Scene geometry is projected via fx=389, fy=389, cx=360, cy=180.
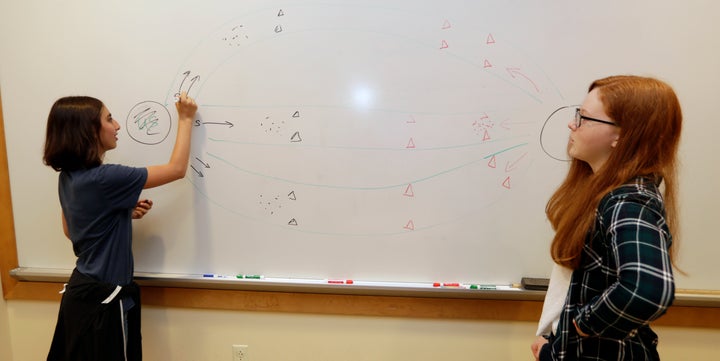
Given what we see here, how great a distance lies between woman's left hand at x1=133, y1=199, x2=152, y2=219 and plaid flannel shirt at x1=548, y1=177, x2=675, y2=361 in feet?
4.18

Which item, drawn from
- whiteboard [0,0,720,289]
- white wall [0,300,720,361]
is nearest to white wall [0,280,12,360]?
white wall [0,300,720,361]

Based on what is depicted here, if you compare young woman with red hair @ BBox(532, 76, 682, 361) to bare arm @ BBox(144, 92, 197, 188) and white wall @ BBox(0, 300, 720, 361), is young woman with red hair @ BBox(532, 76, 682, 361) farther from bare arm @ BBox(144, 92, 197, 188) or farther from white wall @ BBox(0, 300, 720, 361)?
bare arm @ BBox(144, 92, 197, 188)

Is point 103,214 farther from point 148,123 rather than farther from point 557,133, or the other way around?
point 557,133

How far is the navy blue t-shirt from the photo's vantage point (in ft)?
3.64

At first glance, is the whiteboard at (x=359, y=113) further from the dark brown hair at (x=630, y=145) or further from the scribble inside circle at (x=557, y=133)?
the dark brown hair at (x=630, y=145)

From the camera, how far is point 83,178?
1.10 m

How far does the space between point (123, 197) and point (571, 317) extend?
1232mm

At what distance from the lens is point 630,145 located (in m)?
0.79

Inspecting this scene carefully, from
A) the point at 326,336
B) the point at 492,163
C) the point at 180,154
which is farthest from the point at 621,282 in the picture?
the point at 180,154

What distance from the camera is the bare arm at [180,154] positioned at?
1181mm

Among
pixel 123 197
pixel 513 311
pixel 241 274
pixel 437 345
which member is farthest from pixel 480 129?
pixel 123 197

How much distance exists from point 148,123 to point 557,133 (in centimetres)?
132

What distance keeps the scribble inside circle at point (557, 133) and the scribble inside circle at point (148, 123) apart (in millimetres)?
1213

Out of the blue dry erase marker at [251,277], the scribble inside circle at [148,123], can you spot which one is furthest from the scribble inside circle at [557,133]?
the scribble inside circle at [148,123]
